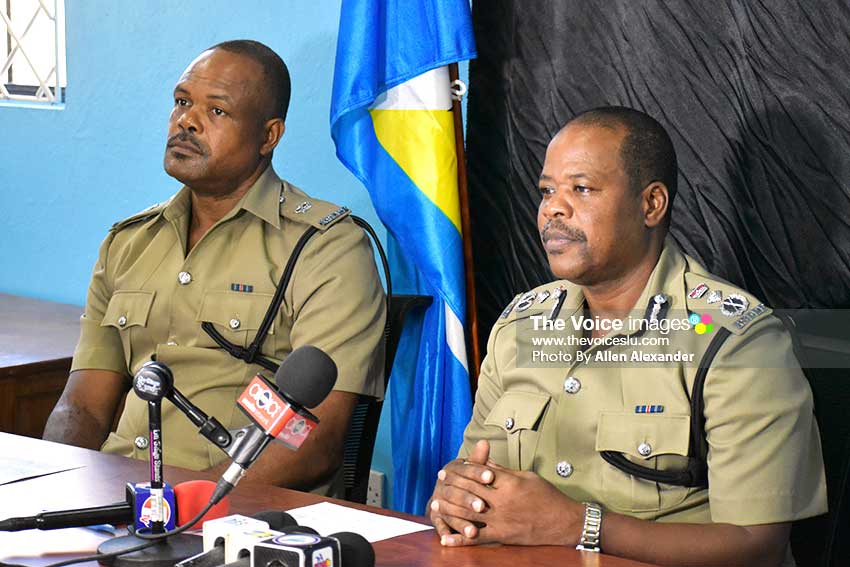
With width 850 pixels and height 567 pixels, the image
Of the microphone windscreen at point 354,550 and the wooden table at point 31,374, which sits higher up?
the wooden table at point 31,374

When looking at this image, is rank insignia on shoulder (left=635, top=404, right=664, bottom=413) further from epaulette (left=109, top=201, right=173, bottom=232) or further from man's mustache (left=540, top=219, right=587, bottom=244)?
epaulette (left=109, top=201, right=173, bottom=232)

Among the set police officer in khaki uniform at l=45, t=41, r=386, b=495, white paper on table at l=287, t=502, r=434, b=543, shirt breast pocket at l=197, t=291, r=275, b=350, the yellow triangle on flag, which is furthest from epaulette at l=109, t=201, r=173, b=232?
white paper on table at l=287, t=502, r=434, b=543

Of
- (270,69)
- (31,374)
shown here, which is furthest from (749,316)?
(31,374)

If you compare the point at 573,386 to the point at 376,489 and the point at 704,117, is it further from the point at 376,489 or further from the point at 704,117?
the point at 376,489

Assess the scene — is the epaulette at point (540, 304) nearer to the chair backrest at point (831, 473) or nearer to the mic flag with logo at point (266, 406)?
the chair backrest at point (831, 473)

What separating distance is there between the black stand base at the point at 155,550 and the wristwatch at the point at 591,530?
1.84ft

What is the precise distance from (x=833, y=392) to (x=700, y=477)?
1.15 ft

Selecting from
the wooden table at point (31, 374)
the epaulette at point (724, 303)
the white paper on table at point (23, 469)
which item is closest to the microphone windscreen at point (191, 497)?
the white paper on table at point (23, 469)

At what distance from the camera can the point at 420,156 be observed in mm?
2795

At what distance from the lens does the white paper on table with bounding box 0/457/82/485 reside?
1.89 metres

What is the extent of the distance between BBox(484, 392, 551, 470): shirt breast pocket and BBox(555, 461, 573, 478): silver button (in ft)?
0.20

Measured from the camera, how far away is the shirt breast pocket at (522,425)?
80.2 inches

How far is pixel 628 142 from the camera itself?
2.03 metres

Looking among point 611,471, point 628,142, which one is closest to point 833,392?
point 611,471
